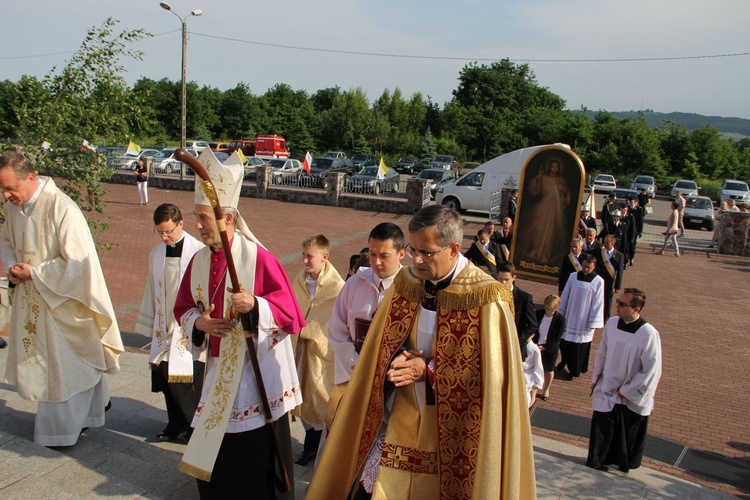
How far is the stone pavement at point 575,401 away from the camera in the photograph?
4.18 m

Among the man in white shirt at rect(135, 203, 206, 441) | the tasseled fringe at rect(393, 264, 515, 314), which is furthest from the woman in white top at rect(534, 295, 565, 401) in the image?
the tasseled fringe at rect(393, 264, 515, 314)

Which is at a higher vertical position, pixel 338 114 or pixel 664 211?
pixel 338 114

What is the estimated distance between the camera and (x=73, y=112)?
7.31m

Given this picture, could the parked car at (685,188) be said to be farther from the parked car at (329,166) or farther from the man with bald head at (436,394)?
the man with bald head at (436,394)

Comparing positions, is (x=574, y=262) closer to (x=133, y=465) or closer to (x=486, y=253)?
(x=486, y=253)

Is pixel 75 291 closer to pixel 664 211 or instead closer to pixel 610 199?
pixel 610 199

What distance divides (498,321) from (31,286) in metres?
3.40

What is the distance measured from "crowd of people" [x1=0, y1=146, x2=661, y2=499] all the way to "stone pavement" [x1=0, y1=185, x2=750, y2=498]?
14.3 inches

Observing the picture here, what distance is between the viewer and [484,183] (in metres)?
24.3

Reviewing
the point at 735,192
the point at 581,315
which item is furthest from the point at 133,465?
the point at 735,192

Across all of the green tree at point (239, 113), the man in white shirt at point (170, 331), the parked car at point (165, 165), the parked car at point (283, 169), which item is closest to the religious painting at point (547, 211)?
the man in white shirt at point (170, 331)

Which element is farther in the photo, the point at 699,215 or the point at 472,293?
the point at 699,215

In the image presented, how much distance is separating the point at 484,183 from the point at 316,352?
19.9 m

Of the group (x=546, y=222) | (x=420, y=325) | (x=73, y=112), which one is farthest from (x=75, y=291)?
(x=546, y=222)
